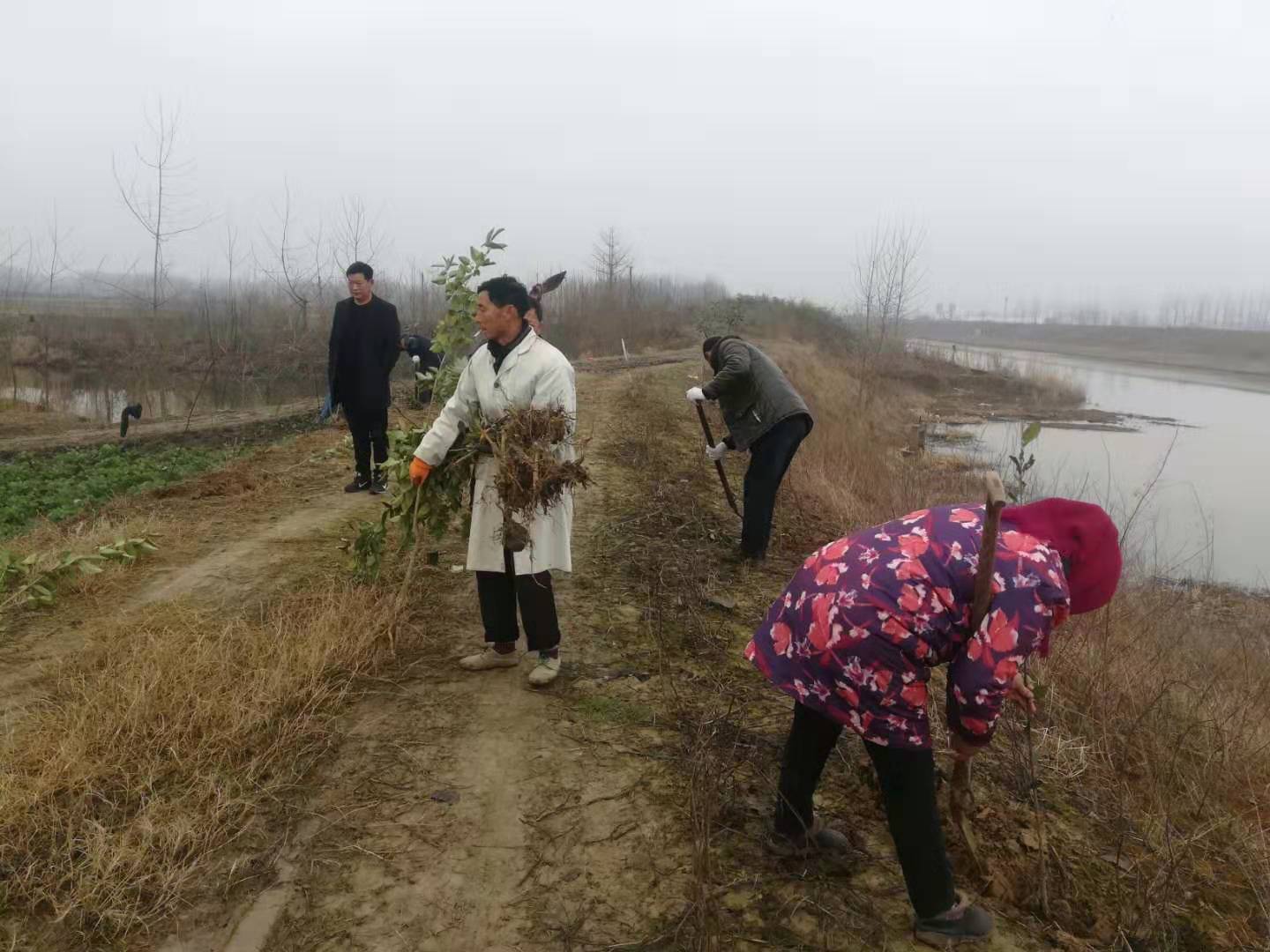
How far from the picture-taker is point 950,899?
2160 mm

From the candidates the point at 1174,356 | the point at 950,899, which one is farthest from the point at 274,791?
the point at 1174,356

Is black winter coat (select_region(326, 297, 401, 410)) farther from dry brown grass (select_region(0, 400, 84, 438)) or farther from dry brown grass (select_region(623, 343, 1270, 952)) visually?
dry brown grass (select_region(0, 400, 84, 438))

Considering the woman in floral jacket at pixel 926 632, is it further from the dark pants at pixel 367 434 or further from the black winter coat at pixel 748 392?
the dark pants at pixel 367 434

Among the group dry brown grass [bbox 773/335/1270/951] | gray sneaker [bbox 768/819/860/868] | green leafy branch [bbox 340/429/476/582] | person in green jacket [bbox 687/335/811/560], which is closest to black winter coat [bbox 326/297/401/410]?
green leafy branch [bbox 340/429/476/582]

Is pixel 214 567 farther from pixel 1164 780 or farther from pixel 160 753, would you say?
pixel 1164 780

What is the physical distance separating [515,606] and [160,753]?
142cm

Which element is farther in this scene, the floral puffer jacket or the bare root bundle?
the bare root bundle

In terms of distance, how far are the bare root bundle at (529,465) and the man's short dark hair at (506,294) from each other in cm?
43

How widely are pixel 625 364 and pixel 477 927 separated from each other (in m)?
18.1

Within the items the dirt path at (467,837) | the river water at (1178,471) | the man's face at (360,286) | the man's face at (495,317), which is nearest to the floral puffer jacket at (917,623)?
the dirt path at (467,837)

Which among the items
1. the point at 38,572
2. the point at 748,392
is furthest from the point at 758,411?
the point at 38,572

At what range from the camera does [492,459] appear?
3393mm

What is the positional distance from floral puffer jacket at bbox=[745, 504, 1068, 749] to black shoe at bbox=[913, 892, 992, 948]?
0.53 m

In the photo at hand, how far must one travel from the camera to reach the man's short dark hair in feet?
10.6
